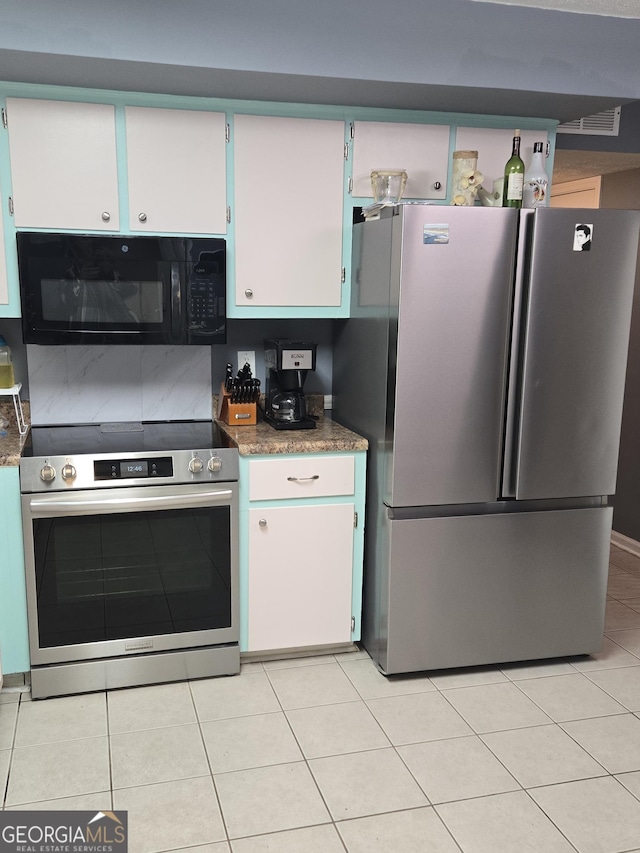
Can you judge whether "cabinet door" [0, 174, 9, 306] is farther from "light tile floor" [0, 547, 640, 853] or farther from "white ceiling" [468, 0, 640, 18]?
"white ceiling" [468, 0, 640, 18]

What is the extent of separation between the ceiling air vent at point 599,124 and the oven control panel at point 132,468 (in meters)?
2.53

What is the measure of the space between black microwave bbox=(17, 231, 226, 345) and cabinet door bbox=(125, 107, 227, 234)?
0.09 m

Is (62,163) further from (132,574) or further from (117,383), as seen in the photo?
(132,574)

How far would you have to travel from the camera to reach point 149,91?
269 centimetres

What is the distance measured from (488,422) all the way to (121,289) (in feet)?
4.70

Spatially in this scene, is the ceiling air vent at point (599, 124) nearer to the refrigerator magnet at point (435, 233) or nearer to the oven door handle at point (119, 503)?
the refrigerator magnet at point (435, 233)

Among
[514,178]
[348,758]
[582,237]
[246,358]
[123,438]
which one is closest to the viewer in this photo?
[348,758]

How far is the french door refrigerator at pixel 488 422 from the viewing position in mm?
2586

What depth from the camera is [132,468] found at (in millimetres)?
2607

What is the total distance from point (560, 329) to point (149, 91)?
1708mm

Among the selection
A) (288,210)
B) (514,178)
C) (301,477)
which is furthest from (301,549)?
(514,178)

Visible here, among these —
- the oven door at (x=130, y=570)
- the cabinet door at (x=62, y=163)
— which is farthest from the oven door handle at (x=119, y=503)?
the cabinet door at (x=62, y=163)

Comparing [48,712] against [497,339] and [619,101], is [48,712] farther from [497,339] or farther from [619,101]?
[619,101]

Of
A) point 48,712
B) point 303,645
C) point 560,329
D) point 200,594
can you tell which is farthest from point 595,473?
point 48,712
